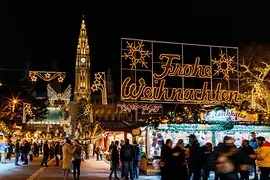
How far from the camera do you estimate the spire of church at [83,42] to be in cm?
12875

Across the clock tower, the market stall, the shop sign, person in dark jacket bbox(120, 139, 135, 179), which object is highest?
the clock tower

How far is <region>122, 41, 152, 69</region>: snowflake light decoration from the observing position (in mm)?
25031

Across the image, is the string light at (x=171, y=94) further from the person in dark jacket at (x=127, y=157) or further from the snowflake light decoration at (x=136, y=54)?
the person in dark jacket at (x=127, y=157)

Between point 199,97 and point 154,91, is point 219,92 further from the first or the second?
point 154,91

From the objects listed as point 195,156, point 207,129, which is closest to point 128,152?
point 195,156

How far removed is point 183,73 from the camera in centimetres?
2588

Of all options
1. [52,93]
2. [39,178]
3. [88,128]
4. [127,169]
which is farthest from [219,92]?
[52,93]

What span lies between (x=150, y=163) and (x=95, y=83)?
1194cm

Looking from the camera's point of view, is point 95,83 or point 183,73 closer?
point 183,73

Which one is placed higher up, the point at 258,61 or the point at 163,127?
the point at 258,61

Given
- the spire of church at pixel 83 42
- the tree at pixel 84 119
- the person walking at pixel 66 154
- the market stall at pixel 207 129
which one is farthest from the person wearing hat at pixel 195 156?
the spire of church at pixel 83 42

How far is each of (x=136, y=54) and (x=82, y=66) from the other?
4301 inches

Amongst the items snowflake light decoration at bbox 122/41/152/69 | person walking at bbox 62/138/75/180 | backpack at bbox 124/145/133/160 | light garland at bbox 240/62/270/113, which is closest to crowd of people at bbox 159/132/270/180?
backpack at bbox 124/145/133/160

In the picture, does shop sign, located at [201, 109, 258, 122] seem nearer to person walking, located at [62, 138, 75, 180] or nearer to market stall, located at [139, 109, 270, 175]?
market stall, located at [139, 109, 270, 175]
